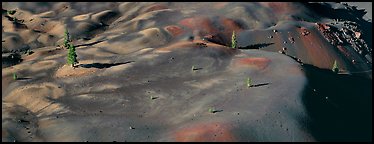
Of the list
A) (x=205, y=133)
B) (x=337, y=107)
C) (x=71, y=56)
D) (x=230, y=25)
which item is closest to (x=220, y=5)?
(x=230, y=25)

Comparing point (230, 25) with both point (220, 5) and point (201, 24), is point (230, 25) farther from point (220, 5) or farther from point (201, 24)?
point (220, 5)

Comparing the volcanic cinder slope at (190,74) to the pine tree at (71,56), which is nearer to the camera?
the volcanic cinder slope at (190,74)

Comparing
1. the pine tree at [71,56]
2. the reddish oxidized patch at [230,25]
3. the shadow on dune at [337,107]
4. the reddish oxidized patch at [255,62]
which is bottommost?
the shadow on dune at [337,107]

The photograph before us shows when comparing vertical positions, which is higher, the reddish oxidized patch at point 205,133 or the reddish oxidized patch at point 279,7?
the reddish oxidized patch at point 205,133

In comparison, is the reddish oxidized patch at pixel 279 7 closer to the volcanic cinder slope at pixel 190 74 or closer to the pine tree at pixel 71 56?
the volcanic cinder slope at pixel 190 74

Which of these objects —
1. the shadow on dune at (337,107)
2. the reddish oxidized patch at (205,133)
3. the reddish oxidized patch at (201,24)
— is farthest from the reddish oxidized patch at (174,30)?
the reddish oxidized patch at (205,133)

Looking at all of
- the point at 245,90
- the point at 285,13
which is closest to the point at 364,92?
the point at 245,90

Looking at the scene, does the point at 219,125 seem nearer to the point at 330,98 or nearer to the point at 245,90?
the point at 245,90

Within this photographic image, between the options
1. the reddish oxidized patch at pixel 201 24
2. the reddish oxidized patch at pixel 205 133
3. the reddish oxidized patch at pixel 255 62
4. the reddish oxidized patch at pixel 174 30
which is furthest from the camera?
the reddish oxidized patch at pixel 174 30
